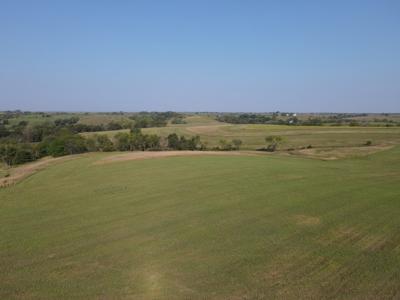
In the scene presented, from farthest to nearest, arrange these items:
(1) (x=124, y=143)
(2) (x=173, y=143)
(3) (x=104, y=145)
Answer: (2) (x=173, y=143) → (1) (x=124, y=143) → (3) (x=104, y=145)

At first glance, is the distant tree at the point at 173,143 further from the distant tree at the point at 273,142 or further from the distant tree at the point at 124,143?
the distant tree at the point at 273,142

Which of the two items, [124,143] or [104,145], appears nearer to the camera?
[104,145]

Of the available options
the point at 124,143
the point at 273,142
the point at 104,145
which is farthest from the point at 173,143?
the point at 273,142

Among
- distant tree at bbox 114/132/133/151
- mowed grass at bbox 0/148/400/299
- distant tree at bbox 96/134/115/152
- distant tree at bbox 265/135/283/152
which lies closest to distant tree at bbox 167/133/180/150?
distant tree at bbox 114/132/133/151

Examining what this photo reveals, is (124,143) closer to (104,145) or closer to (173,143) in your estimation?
(104,145)

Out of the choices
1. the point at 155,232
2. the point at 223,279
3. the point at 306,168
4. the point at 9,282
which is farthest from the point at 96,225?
the point at 306,168

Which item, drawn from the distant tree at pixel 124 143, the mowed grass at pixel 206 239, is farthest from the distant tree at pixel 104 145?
the mowed grass at pixel 206 239

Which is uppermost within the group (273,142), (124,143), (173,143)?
(273,142)

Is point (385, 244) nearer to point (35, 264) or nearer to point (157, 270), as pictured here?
point (157, 270)

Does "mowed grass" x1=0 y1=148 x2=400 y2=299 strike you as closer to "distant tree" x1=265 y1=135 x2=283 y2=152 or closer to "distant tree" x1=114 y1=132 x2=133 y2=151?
"distant tree" x1=265 y1=135 x2=283 y2=152
